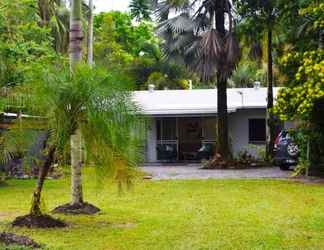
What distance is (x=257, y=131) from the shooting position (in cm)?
2833

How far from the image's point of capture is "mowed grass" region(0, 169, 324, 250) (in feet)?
27.6

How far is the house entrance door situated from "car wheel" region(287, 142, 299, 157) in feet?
27.3

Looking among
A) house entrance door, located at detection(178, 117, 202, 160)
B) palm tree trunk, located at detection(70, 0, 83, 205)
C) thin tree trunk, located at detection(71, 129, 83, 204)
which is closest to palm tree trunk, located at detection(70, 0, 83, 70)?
palm tree trunk, located at detection(70, 0, 83, 205)

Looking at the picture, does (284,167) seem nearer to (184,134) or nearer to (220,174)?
(220,174)

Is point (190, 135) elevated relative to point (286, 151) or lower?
elevated

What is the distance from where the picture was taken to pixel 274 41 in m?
25.2

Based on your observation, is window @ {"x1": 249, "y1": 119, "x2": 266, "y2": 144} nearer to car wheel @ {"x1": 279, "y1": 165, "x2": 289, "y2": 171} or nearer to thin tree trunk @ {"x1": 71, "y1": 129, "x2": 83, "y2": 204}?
car wheel @ {"x1": 279, "y1": 165, "x2": 289, "y2": 171}

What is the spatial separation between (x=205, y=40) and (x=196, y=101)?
6436mm

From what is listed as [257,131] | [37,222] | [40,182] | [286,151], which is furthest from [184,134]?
[37,222]

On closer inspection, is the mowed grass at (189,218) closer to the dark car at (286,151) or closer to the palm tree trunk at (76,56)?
the palm tree trunk at (76,56)

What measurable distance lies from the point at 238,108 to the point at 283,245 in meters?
19.2

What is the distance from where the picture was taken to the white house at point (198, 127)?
28062 mm

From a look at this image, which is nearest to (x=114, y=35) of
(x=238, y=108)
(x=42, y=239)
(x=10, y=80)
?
(x=238, y=108)

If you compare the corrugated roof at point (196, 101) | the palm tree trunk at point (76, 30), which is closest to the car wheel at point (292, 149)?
the corrugated roof at point (196, 101)
